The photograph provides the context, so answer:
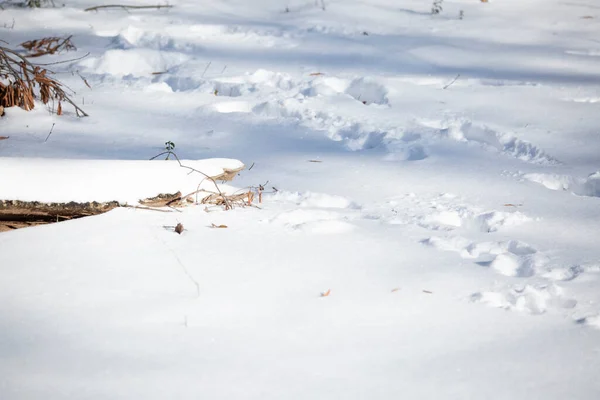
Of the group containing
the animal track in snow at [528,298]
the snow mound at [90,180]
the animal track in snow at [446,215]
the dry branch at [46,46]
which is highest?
the dry branch at [46,46]

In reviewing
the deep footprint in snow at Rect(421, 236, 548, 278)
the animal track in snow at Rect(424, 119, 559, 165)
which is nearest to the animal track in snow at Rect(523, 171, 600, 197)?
the animal track in snow at Rect(424, 119, 559, 165)

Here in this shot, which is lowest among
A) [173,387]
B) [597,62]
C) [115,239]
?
[173,387]

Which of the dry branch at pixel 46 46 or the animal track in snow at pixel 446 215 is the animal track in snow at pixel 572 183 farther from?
the dry branch at pixel 46 46

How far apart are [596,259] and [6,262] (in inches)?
65.6

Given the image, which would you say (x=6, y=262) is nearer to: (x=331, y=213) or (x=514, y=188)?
(x=331, y=213)

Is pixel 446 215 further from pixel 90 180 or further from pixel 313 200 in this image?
pixel 90 180

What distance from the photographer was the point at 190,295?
161 centimetres

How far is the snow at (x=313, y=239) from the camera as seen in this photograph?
134cm

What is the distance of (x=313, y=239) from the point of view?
77.6 inches

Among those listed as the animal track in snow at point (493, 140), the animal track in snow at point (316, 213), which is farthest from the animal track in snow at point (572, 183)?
the animal track in snow at point (316, 213)

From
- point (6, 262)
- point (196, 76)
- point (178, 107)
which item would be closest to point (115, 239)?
point (6, 262)

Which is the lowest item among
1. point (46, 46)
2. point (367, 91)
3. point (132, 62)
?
point (367, 91)

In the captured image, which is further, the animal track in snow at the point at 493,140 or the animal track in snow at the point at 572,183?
the animal track in snow at the point at 493,140

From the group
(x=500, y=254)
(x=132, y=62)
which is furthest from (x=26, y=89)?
(x=500, y=254)
